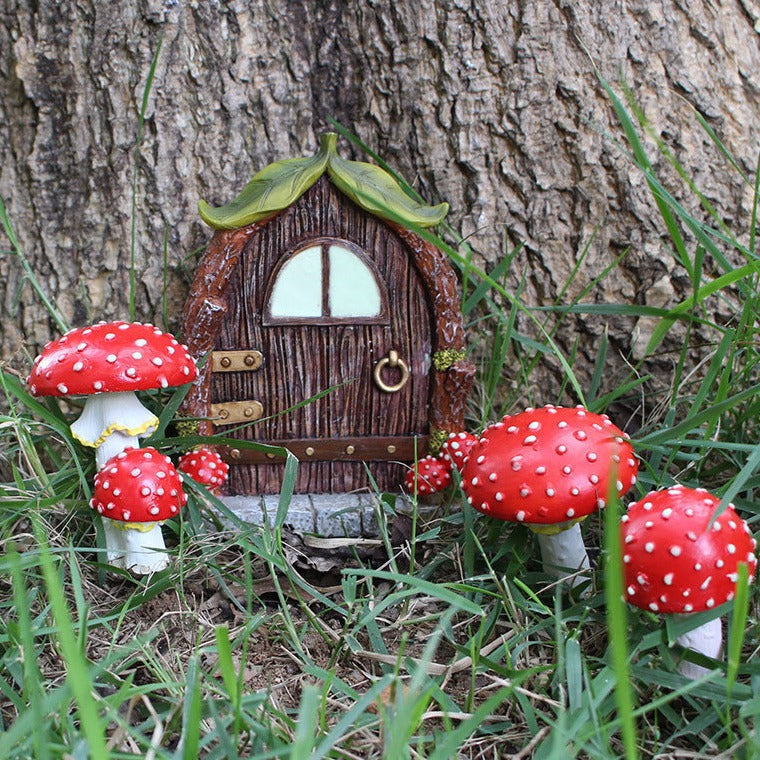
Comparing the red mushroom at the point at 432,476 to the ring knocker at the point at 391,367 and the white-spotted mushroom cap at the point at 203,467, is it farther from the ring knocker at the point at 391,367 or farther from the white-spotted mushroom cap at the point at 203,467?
the white-spotted mushroom cap at the point at 203,467

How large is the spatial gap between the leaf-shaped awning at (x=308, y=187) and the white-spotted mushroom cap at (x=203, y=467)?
2.01 feet

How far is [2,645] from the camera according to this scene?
1.75 metres

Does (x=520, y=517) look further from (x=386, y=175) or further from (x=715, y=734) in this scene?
(x=386, y=175)

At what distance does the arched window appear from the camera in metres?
2.18

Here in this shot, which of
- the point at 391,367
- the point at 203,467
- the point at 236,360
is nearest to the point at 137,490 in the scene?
the point at 203,467

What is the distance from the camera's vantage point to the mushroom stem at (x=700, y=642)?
1.60 metres

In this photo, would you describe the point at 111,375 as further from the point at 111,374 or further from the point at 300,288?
the point at 300,288

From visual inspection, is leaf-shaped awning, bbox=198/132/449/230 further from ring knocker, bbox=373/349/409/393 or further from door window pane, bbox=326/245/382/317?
ring knocker, bbox=373/349/409/393

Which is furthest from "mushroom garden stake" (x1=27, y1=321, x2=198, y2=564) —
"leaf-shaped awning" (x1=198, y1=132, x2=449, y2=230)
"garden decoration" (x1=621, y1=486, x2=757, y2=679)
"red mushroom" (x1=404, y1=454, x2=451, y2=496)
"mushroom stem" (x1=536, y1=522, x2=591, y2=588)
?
"garden decoration" (x1=621, y1=486, x2=757, y2=679)

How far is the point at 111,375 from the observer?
186cm

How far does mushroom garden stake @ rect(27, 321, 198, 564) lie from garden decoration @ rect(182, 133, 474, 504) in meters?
0.18

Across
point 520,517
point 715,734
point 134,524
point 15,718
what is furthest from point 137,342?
point 715,734

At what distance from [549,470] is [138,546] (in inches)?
40.1

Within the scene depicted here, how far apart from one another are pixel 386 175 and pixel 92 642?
139 cm
